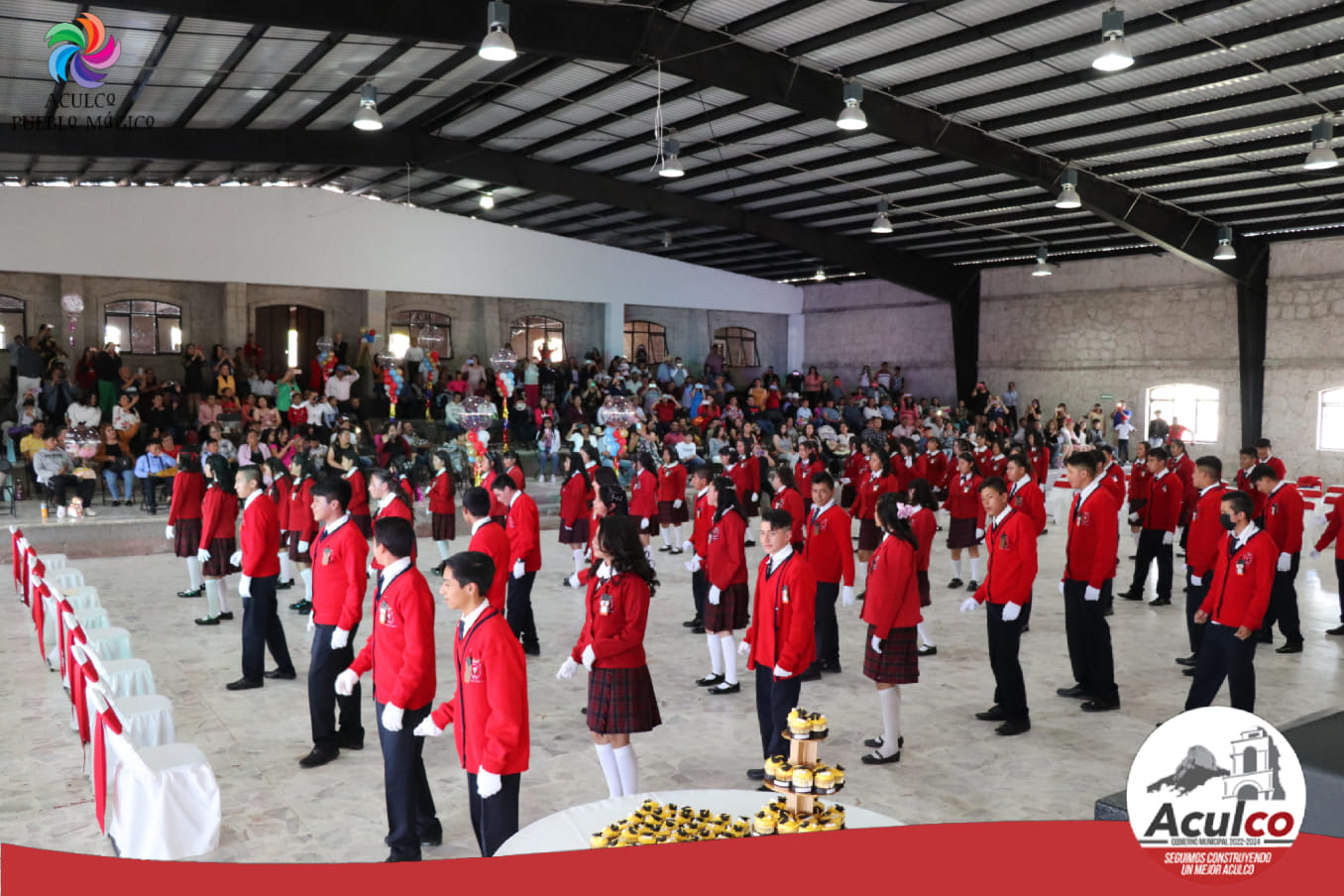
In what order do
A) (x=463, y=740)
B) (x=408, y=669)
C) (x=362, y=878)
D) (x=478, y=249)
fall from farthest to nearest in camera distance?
(x=478, y=249), (x=408, y=669), (x=463, y=740), (x=362, y=878)

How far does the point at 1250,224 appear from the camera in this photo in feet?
61.9

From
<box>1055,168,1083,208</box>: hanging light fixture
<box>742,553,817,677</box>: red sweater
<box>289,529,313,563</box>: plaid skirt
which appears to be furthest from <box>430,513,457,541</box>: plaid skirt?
<box>1055,168,1083,208</box>: hanging light fixture

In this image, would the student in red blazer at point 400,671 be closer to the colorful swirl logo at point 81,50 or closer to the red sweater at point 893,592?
the red sweater at point 893,592

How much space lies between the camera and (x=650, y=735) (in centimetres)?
616

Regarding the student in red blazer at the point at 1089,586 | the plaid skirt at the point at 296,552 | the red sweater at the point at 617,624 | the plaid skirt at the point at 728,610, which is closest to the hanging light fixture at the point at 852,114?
the student in red blazer at the point at 1089,586

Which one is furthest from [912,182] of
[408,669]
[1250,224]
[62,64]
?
[408,669]

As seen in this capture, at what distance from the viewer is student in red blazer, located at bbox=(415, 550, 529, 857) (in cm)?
371

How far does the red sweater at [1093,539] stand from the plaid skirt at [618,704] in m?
3.52

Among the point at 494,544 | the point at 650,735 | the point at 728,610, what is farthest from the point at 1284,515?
the point at 494,544

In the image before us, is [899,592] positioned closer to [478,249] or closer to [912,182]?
[912,182]

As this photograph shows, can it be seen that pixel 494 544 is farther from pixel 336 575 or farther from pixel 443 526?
pixel 443 526

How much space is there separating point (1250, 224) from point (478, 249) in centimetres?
1621

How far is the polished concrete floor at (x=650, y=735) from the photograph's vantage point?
4.97 m

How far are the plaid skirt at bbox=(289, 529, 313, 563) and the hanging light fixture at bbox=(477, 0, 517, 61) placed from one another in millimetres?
4720
